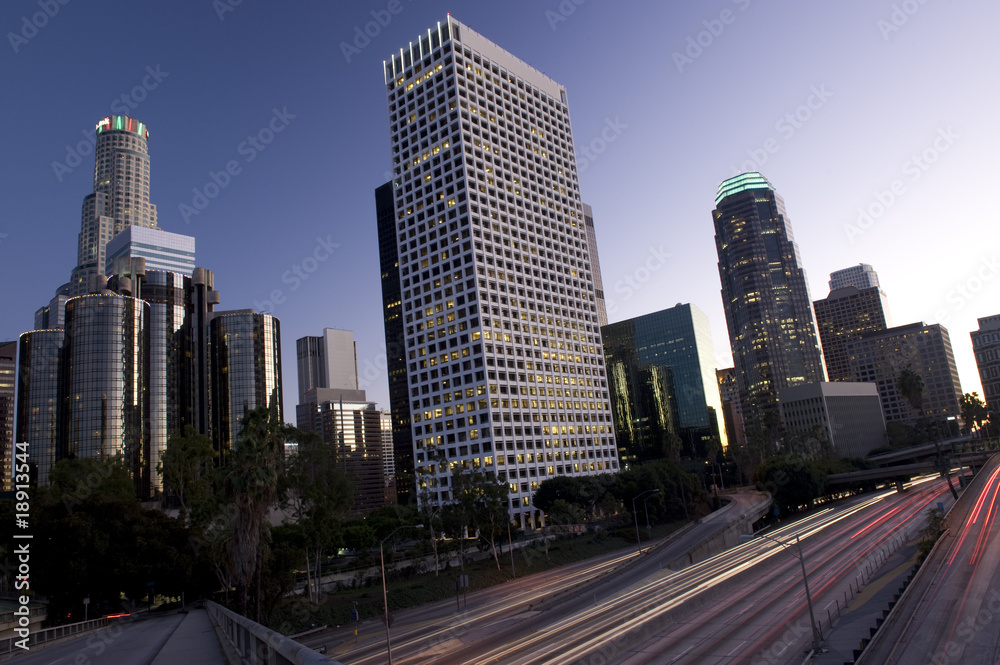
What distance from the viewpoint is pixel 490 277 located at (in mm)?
152000

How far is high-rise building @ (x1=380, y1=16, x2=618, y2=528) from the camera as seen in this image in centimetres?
14575

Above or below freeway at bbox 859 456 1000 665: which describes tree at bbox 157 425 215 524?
above

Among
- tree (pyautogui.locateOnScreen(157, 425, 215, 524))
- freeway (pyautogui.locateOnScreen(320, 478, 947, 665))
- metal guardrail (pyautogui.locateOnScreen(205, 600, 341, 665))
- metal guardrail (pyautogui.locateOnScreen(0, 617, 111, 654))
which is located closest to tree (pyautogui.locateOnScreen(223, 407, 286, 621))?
freeway (pyautogui.locateOnScreen(320, 478, 947, 665))

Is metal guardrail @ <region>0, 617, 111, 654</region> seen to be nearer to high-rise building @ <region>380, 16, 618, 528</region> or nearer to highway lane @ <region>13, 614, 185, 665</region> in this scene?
highway lane @ <region>13, 614, 185, 665</region>

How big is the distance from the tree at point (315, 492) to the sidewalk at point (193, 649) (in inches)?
1434

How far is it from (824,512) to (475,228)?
97641mm

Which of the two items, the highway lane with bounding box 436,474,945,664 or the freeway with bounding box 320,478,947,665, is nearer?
the highway lane with bounding box 436,474,945,664

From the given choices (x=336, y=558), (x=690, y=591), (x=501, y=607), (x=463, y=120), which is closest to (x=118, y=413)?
(x=336, y=558)

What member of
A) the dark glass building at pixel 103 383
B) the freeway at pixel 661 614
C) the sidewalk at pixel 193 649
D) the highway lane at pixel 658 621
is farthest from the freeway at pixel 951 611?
the dark glass building at pixel 103 383

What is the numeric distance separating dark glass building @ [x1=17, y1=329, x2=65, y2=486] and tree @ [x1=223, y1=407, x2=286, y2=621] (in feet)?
555

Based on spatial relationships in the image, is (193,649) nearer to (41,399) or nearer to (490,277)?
(490,277)

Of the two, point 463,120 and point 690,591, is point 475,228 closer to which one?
point 463,120

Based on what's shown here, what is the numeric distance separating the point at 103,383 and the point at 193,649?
613 feet

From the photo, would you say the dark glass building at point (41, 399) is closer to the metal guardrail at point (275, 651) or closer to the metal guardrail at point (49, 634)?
the metal guardrail at point (49, 634)
